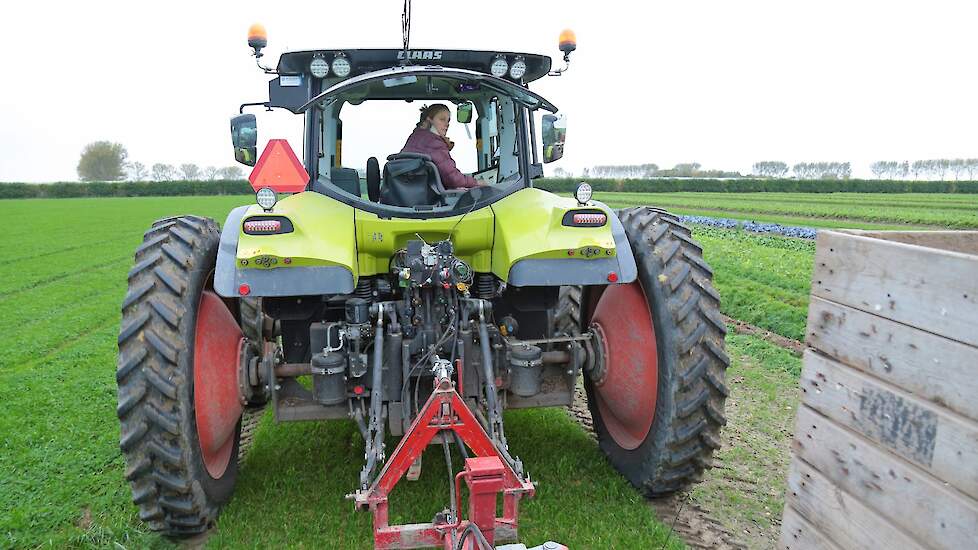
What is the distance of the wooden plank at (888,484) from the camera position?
192 cm

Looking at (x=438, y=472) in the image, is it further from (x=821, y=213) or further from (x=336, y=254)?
(x=821, y=213)

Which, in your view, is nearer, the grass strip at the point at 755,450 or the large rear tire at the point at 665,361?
the large rear tire at the point at 665,361

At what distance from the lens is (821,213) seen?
2652 cm

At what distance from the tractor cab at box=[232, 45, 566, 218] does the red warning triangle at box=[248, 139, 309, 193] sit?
0.98ft

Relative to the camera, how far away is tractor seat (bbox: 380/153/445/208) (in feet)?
13.7

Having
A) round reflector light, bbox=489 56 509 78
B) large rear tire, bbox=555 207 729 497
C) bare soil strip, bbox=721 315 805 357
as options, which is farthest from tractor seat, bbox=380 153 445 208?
bare soil strip, bbox=721 315 805 357

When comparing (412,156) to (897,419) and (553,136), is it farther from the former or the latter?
(897,419)


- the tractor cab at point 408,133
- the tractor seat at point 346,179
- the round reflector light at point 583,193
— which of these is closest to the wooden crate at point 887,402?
the round reflector light at point 583,193

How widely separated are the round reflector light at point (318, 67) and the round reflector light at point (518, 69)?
44.5 inches

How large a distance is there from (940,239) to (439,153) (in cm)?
266

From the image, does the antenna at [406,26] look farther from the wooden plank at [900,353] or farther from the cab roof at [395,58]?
the wooden plank at [900,353]

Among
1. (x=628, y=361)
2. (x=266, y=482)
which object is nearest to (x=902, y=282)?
(x=628, y=361)

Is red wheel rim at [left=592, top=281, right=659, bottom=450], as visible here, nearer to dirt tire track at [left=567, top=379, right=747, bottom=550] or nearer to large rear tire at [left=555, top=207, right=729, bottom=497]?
large rear tire at [left=555, top=207, right=729, bottom=497]

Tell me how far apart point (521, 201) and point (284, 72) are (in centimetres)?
168
